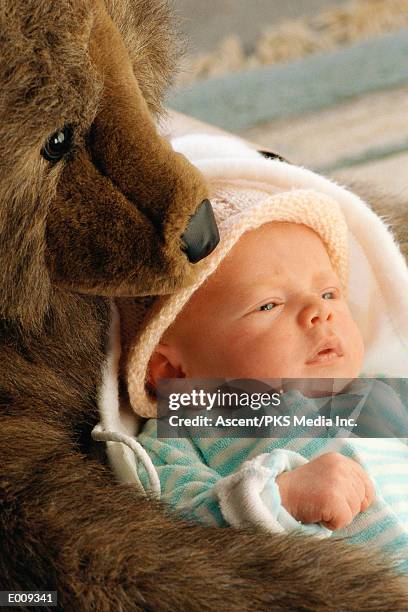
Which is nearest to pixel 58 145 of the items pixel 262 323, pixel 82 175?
pixel 82 175

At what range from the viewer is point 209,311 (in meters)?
0.68

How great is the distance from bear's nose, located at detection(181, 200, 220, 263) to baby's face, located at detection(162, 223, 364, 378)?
117 millimetres

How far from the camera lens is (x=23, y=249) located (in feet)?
1.69

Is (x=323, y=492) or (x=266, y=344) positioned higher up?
(x=266, y=344)

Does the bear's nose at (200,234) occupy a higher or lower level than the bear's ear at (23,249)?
higher

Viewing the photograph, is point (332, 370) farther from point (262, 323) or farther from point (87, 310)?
point (87, 310)

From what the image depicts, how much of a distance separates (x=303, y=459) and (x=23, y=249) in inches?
10.0

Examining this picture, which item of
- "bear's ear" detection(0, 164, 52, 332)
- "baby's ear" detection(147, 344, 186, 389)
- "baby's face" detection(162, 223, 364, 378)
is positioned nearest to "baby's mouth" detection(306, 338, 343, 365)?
"baby's face" detection(162, 223, 364, 378)

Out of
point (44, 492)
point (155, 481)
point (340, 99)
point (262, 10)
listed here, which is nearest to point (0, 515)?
point (44, 492)

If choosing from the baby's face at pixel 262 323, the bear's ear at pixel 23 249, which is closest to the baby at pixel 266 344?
the baby's face at pixel 262 323

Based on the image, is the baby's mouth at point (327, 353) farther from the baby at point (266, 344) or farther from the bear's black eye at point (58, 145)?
the bear's black eye at point (58, 145)

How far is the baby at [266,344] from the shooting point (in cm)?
62

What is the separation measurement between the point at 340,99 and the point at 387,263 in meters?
0.65

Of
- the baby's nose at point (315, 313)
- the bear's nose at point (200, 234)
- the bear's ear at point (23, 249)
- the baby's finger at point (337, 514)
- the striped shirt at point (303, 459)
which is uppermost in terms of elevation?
the baby's nose at point (315, 313)
